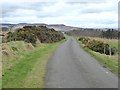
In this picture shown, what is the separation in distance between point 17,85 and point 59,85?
172 centimetres

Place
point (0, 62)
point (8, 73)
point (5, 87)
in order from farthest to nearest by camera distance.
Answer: point (0, 62) → point (8, 73) → point (5, 87)

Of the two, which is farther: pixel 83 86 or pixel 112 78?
pixel 112 78

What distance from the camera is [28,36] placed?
143 feet

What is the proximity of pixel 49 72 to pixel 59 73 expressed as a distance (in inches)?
23.7

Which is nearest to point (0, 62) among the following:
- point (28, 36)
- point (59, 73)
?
point (59, 73)

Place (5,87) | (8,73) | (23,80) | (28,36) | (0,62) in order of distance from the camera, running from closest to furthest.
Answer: (5,87), (23,80), (8,73), (0,62), (28,36)

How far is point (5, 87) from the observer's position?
473 inches

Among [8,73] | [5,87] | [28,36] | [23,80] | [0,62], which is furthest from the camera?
[28,36]

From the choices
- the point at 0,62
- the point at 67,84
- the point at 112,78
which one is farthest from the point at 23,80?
the point at 0,62

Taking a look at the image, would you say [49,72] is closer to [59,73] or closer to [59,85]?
[59,73]

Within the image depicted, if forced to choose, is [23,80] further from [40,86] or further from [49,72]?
[49,72]

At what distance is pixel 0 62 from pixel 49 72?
444cm

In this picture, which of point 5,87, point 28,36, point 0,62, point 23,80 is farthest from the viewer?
point 28,36

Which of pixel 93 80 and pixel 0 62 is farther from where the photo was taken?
pixel 0 62
